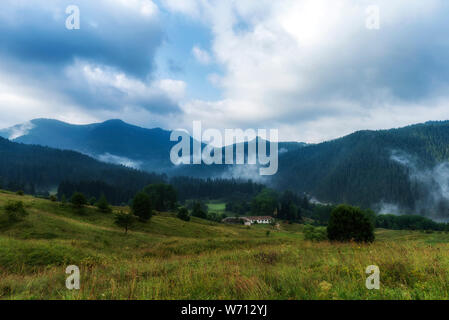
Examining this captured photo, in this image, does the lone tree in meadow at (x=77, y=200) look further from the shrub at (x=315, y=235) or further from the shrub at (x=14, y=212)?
the shrub at (x=315, y=235)

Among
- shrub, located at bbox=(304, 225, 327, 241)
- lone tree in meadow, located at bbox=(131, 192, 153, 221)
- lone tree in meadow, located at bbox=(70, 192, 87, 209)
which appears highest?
lone tree in meadow, located at bbox=(70, 192, 87, 209)

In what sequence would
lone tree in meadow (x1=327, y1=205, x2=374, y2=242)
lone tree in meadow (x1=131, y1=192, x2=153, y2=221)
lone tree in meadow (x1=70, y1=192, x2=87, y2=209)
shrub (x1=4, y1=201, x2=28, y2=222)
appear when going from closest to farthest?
shrub (x1=4, y1=201, x2=28, y2=222) → lone tree in meadow (x1=327, y1=205, x2=374, y2=242) → lone tree in meadow (x1=70, y1=192, x2=87, y2=209) → lone tree in meadow (x1=131, y1=192, x2=153, y2=221)

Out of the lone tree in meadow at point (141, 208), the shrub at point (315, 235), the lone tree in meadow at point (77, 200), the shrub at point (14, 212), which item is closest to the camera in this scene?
the shrub at point (14, 212)

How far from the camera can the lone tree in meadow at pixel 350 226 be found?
121 ft

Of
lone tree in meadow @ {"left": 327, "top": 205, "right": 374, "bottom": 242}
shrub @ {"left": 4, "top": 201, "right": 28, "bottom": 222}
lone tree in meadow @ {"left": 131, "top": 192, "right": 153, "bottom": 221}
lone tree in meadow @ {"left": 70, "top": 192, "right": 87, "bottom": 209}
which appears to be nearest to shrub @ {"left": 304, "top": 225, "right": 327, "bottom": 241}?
lone tree in meadow @ {"left": 327, "top": 205, "right": 374, "bottom": 242}

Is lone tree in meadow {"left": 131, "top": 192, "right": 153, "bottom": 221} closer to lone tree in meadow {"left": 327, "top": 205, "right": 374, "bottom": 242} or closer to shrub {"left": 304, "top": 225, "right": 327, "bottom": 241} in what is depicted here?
shrub {"left": 304, "top": 225, "right": 327, "bottom": 241}

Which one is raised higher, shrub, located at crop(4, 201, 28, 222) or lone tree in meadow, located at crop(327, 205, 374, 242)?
shrub, located at crop(4, 201, 28, 222)

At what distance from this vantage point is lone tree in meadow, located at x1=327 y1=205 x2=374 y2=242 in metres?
36.8

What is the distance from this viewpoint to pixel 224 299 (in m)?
5.69

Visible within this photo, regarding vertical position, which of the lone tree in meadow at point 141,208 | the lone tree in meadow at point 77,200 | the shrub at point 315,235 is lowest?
the shrub at point 315,235

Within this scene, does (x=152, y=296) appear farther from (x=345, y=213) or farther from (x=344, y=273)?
(x=345, y=213)

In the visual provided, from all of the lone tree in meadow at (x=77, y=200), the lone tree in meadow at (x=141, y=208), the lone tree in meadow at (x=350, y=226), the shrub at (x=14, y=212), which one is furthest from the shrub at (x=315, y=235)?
the lone tree in meadow at (x=77, y=200)
